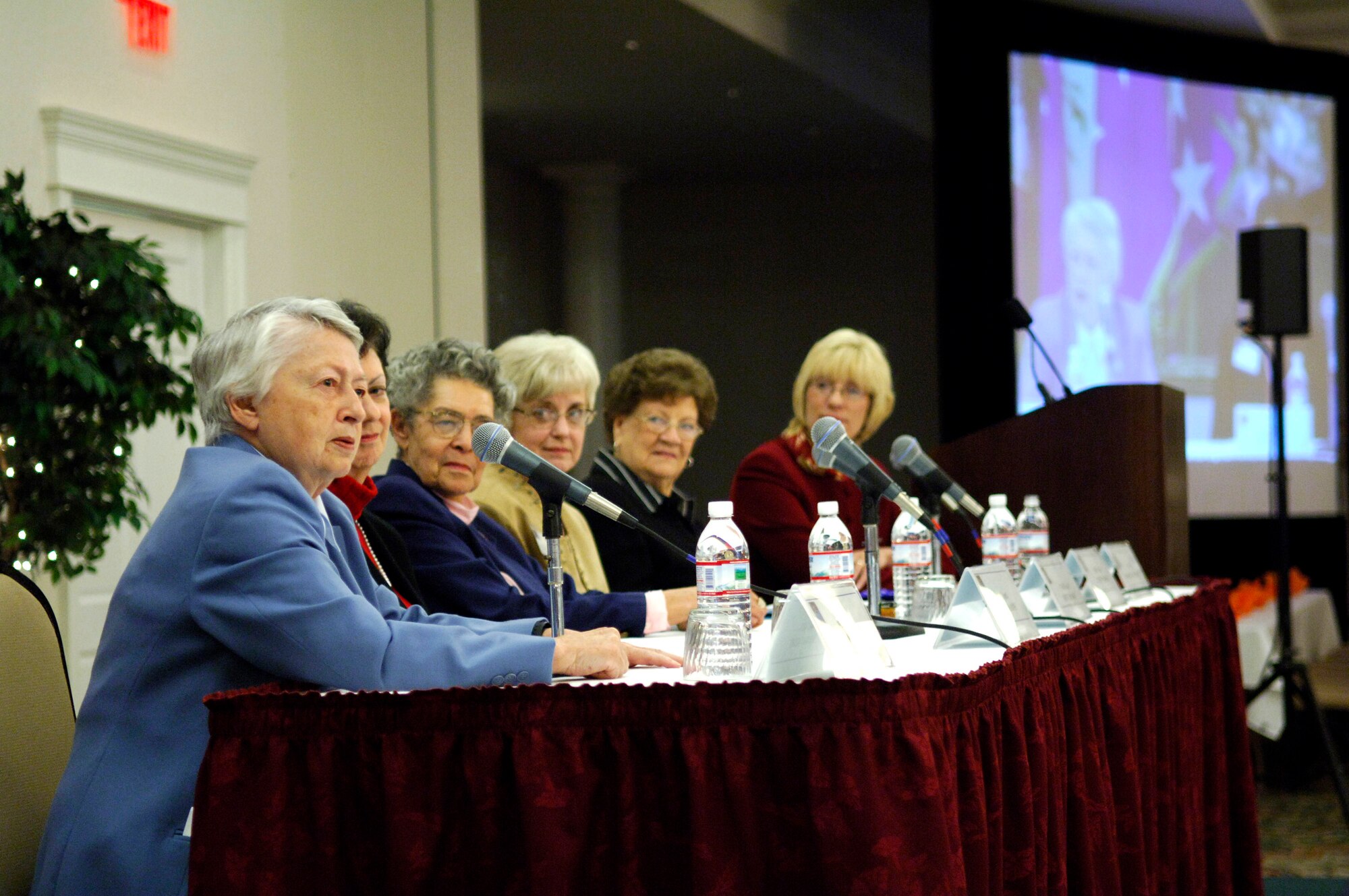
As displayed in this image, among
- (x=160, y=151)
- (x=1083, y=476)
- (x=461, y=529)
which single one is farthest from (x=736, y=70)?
(x=461, y=529)

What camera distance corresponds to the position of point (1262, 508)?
7539 mm

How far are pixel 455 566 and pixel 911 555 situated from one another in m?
1.04

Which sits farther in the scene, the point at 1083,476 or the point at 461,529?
the point at 1083,476

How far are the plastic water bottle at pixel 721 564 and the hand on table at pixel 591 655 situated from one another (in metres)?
0.19

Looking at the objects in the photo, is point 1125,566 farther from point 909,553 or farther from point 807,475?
point 807,475

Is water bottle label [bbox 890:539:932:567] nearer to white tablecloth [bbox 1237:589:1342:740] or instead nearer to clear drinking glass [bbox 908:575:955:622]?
clear drinking glass [bbox 908:575:955:622]

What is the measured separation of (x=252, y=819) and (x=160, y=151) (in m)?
3.46

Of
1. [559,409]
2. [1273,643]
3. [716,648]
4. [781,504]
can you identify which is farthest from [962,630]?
[1273,643]

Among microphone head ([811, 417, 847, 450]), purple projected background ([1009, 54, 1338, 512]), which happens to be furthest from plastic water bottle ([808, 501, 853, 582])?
purple projected background ([1009, 54, 1338, 512])

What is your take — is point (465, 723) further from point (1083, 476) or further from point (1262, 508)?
point (1262, 508)

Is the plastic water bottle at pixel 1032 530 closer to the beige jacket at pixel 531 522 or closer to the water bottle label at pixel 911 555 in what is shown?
the water bottle label at pixel 911 555

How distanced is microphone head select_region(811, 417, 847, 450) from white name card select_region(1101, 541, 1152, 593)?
89 cm

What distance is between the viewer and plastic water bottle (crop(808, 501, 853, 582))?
81.9 inches

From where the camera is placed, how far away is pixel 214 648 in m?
1.54
